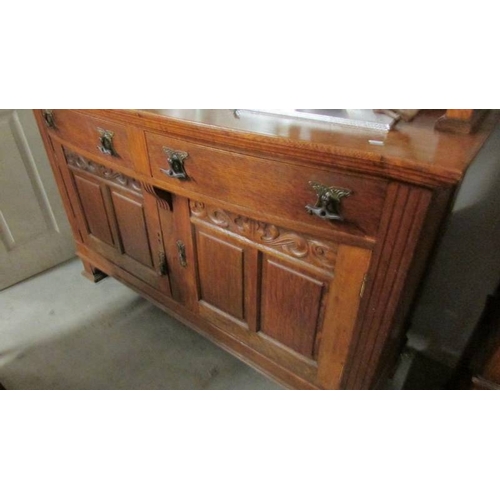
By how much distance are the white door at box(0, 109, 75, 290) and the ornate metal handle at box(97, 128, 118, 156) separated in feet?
2.19

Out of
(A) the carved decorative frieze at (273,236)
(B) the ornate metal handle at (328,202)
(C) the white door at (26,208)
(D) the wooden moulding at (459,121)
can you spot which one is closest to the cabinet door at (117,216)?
(A) the carved decorative frieze at (273,236)

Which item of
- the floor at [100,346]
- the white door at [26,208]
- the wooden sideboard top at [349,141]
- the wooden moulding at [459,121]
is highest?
the wooden moulding at [459,121]

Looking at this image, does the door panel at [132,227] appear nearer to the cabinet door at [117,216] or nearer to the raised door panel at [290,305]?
the cabinet door at [117,216]

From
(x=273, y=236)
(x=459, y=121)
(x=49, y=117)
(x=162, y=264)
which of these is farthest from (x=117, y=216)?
(x=459, y=121)

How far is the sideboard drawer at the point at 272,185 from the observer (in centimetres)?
59

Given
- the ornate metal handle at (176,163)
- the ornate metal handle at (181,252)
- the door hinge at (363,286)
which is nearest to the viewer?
the door hinge at (363,286)

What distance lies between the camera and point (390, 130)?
61 centimetres

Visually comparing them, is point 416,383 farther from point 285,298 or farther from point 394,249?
point 394,249

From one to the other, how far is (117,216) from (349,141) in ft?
2.67

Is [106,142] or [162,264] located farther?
[162,264]

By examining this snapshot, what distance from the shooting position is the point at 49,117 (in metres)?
1.07

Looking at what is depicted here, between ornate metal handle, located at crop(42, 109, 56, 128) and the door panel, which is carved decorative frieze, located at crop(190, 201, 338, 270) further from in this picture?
ornate metal handle, located at crop(42, 109, 56, 128)

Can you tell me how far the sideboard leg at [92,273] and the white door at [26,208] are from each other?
212 millimetres

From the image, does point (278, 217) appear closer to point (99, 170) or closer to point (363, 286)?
point (363, 286)
